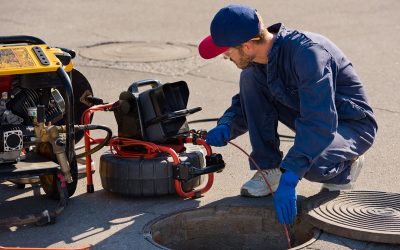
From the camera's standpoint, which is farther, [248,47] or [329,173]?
[329,173]

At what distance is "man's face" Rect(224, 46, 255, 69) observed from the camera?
4734mm

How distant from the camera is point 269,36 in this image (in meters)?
4.82

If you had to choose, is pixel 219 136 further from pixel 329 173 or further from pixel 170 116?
pixel 329 173

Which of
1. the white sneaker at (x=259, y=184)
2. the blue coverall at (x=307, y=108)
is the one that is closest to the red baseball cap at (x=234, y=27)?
the blue coverall at (x=307, y=108)

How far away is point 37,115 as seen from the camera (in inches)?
194

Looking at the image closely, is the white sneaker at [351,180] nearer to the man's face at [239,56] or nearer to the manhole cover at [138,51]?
the man's face at [239,56]

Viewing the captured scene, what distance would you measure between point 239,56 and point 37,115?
3.86ft

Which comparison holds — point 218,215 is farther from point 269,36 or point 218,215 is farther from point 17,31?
point 17,31

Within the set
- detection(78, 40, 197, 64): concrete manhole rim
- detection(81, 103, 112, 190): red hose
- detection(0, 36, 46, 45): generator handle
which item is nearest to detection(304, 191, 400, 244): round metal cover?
detection(81, 103, 112, 190): red hose

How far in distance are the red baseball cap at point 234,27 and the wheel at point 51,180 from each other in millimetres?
1223

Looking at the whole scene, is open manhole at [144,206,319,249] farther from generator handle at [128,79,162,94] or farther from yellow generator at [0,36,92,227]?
generator handle at [128,79,162,94]

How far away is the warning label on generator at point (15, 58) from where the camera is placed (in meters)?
4.81

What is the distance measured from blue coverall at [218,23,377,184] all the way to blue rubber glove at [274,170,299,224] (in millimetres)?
48

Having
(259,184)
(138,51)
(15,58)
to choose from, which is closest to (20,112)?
(15,58)
